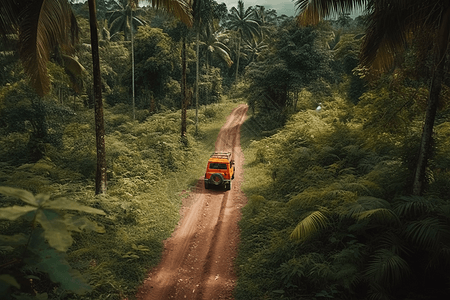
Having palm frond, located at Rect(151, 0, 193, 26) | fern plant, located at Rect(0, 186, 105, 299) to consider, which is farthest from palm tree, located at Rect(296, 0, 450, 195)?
fern plant, located at Rect(0, 186, 105, 299)

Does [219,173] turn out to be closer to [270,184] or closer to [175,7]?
[270,184]

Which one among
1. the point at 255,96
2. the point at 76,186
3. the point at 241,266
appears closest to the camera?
the point at 241,266

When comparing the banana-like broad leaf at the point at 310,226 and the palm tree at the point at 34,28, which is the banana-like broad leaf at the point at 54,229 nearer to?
the banana-like broad leaf at the point at 310,226

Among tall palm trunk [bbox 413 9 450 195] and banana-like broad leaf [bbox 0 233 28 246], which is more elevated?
tall palm trunk [bbox 413 9 450 195]

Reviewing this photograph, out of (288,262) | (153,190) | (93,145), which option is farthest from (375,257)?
(93,145)

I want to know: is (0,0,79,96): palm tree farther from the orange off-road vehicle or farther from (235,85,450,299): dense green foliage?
the orange off-road vehicle

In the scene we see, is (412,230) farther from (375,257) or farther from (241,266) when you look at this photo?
(241,266)

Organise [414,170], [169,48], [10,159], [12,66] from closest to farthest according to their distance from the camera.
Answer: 1. [414,170]
2. [10,159]
3. [12,66]
4. [169,48]
